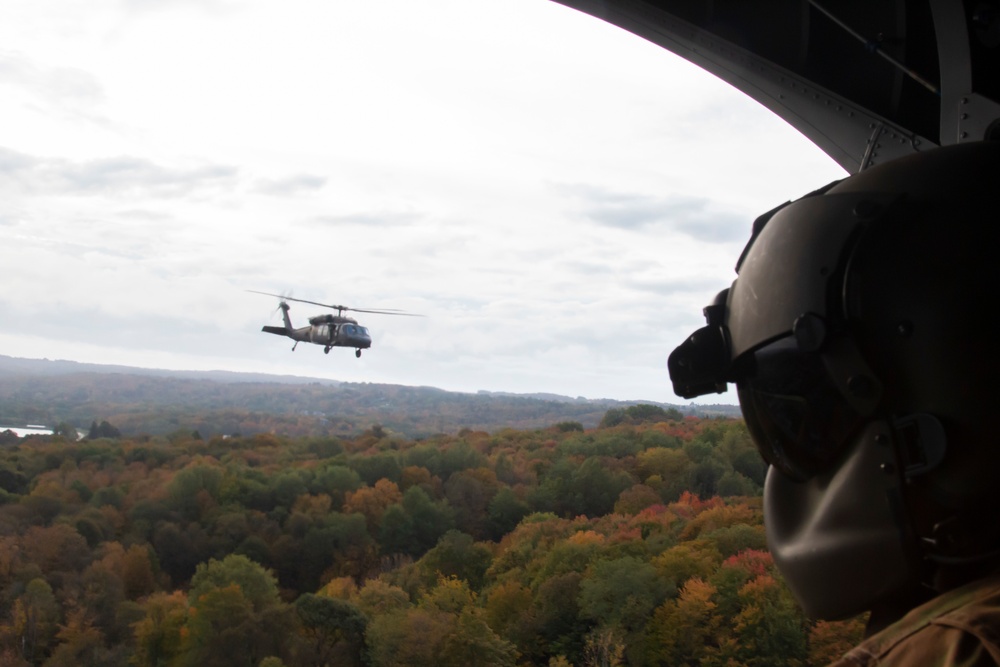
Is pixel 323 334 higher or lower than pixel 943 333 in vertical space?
higher

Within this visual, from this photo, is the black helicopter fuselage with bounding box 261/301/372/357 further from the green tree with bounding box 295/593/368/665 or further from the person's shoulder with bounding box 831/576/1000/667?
the person's shoulder with bounding box 831/576/1000/667

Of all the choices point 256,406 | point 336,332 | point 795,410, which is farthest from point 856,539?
point 256,406

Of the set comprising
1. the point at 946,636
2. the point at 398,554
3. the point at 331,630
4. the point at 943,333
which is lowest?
the point at 331,630

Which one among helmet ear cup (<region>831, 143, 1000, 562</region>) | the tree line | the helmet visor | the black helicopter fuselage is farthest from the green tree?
helmet ear cup (<region>831, 143, 1000, 562</region>)

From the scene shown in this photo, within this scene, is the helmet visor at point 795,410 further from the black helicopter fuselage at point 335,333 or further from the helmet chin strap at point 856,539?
the black helicopter fuselage at point 335,333

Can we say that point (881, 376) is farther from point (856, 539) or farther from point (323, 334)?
point (323, 334)

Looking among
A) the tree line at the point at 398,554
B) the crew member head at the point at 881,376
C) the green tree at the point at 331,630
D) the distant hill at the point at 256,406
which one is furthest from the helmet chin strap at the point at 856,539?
the distant hill at the point at 256,406
